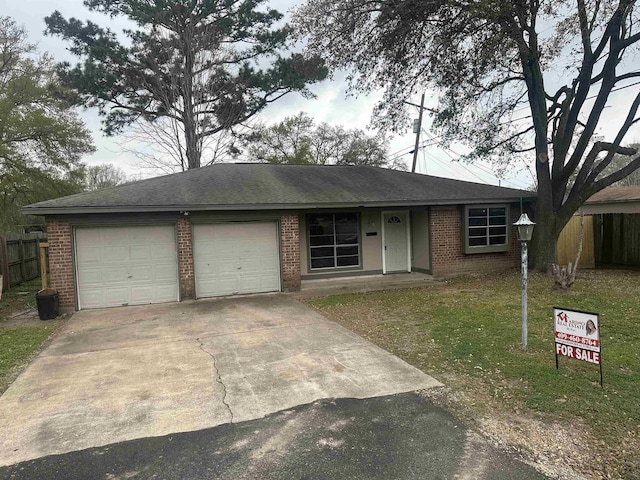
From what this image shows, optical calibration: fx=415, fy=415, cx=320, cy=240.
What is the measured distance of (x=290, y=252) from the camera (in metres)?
10.9

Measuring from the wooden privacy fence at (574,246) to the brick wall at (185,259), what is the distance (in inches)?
457

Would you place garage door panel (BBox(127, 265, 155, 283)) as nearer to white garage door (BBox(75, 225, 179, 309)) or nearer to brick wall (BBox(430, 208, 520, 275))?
white garage door (BBox(75, 225, 179, 309))

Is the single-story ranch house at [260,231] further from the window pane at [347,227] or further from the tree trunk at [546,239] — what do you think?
the tree trunk at [546,239]

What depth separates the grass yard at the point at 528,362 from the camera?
130 inches

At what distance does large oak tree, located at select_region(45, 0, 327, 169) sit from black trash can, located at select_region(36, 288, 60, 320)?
38.3 feet

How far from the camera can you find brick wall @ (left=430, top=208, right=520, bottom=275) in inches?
496

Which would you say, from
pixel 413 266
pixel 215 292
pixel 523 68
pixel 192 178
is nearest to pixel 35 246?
pixel 192 178

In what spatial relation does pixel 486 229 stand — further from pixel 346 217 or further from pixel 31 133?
pixel 31 133

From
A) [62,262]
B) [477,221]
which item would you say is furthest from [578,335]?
[62,262]

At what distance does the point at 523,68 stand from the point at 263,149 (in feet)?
71.6

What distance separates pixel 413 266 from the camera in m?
13.6

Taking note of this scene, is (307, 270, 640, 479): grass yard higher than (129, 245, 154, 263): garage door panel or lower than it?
lower

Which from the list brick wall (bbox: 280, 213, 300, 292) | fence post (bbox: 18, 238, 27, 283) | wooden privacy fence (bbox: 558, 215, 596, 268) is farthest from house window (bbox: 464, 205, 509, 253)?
fence post (bbox: 18, 238, 27, 283)

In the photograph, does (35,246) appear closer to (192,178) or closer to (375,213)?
(192,178)
